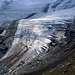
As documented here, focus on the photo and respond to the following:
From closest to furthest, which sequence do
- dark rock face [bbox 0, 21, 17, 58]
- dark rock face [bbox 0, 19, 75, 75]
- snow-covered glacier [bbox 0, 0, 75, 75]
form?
dark rock face [bbox 0, 19, 75, 75], snow-covered glacier [bbox 0, 0, 75, 75], dark rock face [bbox 0, 21, 17, 58]

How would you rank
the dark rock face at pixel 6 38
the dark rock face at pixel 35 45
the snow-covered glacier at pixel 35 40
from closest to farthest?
the dark rock face at pixel 35 45, the snow-covered glacier at pixel 35 40, the dark rock face at pixel 6 38

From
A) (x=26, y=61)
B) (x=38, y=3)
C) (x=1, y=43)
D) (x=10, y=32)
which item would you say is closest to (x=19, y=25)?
(x=10, y=32)

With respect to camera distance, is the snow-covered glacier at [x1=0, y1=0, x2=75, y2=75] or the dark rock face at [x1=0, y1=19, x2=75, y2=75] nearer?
the dark rock face at [x1=0, y1=19, x2=75, y2=75]

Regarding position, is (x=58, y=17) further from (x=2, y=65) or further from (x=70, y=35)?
(x=2, y=65)

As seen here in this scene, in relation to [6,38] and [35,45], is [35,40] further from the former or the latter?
[6,38]

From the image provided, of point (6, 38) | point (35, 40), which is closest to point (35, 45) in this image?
point (35, 40)

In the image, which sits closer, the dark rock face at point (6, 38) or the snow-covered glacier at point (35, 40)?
the snow-covered glacier at point (35, 40)

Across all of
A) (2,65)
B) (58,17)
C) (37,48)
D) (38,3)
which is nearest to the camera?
(2,65)

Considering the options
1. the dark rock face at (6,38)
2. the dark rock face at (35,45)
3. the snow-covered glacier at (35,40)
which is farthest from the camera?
the dark rock face at (6,38)

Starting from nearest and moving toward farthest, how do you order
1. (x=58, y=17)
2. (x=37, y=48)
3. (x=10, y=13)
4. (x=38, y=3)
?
1. (x=37, y=48)
2. (x=58, y=17)
3. (x=10, y=13)
4. (x=38, y=3)

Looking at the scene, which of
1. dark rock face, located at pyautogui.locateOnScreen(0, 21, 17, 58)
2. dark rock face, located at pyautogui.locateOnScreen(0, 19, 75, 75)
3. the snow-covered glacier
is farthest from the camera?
dark rock face, located at pyautogui.locateOnScreen(0, 21, 17, 58)

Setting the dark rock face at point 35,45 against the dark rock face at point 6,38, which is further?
the dark rock face at point 6,38
